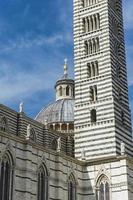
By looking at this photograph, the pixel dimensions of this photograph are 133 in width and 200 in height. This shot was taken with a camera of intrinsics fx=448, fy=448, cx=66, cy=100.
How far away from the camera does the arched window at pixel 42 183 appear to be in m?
29.8

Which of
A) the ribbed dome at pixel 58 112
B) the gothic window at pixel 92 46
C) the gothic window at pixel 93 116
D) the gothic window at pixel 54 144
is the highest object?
the gothic window at pixel 92 46

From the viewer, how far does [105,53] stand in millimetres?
38531

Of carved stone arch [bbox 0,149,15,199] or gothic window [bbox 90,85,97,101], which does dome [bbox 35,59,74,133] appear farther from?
carved stone arch [bbox 0,149,15,199]

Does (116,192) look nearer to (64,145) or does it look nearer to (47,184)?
(47,184)

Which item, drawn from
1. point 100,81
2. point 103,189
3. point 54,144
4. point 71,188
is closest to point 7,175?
point 71,188

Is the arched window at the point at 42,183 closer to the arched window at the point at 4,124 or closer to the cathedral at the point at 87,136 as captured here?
the cathedral at the point at 87,136

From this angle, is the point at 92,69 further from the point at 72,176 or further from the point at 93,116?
the point at 72,176

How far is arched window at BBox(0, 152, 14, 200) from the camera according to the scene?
1062 inches

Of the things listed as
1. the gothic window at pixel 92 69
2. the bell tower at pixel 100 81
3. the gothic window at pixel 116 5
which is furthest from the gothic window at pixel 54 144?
the gothic window at pixel 116 5

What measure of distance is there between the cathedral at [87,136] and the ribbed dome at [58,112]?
6.29 ft

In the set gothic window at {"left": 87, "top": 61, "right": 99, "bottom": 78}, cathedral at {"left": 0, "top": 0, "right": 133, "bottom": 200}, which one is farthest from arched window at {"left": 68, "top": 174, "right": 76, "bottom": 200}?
gothic window at {"left": 87, "top": 61, "right": 99, "bottom": 78}

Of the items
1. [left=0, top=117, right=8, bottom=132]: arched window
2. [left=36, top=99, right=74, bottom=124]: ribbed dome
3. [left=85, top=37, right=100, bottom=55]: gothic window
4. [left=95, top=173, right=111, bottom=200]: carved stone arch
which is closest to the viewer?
[left=95, top=173, right=111, bottom=200]: carved stone arch

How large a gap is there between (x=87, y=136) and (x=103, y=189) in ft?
16.9

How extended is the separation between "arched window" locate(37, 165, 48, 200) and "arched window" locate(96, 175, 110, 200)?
4986 mm
